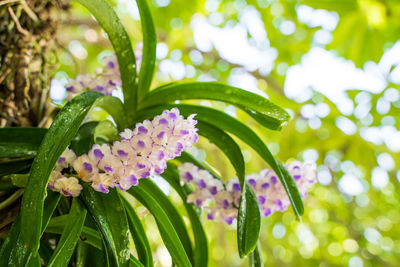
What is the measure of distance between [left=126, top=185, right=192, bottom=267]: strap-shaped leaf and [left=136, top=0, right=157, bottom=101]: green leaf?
0.22m

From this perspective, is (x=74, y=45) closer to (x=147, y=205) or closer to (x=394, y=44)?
(x=394, y=44)

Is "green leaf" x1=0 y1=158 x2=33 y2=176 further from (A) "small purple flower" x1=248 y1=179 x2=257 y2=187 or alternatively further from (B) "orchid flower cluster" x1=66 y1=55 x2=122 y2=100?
(A) "small purple flower" x1=248 y1=179 x2=257 y2=187

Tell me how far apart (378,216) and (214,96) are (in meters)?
3.28

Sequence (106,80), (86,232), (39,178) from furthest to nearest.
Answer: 1. (106,80)
2. (86,232)
3. (39,178)

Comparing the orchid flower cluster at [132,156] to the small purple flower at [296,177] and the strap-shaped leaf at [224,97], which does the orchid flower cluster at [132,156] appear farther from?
the small purple flower at [296,177]

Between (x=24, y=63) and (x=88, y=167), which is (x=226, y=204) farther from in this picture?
(x=24, y=63)

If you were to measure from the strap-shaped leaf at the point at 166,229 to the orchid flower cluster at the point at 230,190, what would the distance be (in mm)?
89

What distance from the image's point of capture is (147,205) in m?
0.76

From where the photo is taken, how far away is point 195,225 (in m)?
0.86

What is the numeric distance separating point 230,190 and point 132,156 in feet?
0.94

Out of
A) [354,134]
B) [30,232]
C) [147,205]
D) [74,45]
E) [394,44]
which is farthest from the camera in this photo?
[74,45]

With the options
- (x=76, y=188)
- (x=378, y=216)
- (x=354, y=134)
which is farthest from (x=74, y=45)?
(x=378, y=216)

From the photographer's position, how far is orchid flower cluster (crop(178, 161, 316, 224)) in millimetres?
812

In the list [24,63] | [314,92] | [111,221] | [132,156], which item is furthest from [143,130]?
[314,92]
